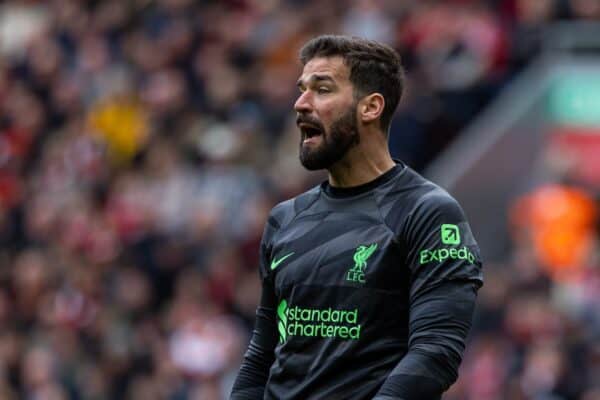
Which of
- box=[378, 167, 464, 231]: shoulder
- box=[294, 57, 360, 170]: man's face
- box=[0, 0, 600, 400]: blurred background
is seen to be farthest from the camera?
box=[0, 0, 600, 400]: blurred background

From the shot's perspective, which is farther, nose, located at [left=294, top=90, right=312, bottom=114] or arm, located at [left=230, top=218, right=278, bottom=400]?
arm, located at [left=230, top=218, right=278, bottom=400]

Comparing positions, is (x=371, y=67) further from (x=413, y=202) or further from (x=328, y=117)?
(x=413, y=202)

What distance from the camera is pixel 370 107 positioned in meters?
4.95

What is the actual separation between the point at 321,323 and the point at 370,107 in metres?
0.71

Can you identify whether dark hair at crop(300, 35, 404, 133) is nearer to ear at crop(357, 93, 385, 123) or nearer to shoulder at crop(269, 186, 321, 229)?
ear at crop(357, 93, 385, 123)

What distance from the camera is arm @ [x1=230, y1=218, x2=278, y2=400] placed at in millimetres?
5176

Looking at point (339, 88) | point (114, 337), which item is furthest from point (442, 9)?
point (339, 88)

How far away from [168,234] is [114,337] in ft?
3.74

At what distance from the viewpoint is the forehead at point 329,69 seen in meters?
4.95

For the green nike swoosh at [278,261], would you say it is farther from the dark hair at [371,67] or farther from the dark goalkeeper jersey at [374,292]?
the dark hair at [371,67]

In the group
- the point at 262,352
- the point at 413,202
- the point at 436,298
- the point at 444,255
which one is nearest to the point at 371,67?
the point at 413,202

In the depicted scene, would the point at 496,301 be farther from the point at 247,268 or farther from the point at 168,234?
the point at 168,234

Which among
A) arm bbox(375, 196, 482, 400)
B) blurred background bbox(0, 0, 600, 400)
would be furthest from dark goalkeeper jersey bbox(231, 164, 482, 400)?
blurred background bbox(0, 0, 600, 400)

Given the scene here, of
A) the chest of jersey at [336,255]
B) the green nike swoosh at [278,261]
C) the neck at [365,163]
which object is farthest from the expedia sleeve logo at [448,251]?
the green nike swoosh at [278,261]
